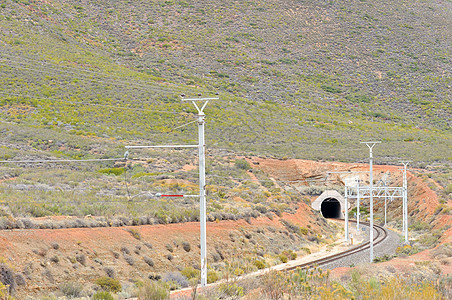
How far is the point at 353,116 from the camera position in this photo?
78.9 metres

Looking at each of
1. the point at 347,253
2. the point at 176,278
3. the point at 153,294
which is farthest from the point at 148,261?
the point at 347,253

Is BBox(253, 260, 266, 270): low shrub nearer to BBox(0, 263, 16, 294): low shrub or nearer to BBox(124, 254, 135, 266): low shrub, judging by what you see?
BBox(124, 254, 135, 266): low shrub

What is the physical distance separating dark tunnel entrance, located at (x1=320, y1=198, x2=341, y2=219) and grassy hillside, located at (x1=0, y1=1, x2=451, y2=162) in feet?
29.1

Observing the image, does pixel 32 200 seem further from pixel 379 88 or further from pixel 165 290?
pixel 379 88

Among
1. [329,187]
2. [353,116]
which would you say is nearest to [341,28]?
[353,116]

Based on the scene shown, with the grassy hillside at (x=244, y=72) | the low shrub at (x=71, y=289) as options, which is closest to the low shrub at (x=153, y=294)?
the low shrub at (x=71, y=289)

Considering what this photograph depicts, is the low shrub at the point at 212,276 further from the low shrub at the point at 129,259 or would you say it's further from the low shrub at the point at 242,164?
the low shrub at the point at 242,164

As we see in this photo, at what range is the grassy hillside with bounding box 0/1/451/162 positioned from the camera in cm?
5988

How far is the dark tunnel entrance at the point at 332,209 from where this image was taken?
69.0 m

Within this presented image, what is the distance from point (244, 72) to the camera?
8519 cm

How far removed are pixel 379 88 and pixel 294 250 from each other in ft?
199

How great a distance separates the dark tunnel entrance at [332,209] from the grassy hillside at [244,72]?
349 inches

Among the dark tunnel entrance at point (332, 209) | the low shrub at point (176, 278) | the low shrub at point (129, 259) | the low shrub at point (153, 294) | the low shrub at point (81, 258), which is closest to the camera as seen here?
the low shrub at point (153, 294)

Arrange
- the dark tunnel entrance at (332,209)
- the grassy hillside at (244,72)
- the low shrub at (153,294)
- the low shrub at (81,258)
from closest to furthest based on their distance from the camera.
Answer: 1. the low shrub at (153,294)
2. the low shrub at (81,258)
3. the grassy hillside at (244,72)
4. the dark tunnel entrance at (332,209)
